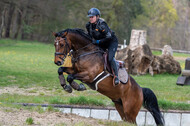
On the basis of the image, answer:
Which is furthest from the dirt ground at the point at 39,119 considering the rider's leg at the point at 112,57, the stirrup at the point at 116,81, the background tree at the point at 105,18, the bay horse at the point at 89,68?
the background tree at the point at 105,18

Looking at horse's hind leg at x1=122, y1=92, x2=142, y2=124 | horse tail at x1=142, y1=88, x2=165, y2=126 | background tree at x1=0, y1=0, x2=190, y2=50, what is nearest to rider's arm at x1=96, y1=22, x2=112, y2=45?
horse's hind leg at x1=122, y1=92, x2=142, y2=124

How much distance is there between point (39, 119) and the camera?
5.39 metres

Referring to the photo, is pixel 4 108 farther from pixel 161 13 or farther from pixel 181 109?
pixel 161 13

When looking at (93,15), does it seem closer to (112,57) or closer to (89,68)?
(112,57)

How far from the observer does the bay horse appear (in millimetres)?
6109

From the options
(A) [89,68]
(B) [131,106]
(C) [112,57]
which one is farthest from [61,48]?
(B) [131,106]

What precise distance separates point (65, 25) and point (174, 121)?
19.4ft

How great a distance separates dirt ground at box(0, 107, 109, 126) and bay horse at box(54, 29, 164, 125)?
0.79 metres

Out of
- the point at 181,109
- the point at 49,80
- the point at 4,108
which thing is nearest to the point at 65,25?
the point at 49,80

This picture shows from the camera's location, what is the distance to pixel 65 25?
38.9 ft

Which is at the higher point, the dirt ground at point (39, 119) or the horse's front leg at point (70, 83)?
the horse's front leg at point (70, 83)

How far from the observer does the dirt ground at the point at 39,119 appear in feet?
16.4

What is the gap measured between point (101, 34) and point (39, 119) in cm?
216

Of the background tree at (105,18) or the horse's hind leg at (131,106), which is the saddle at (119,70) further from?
the background tree at (105,18)
